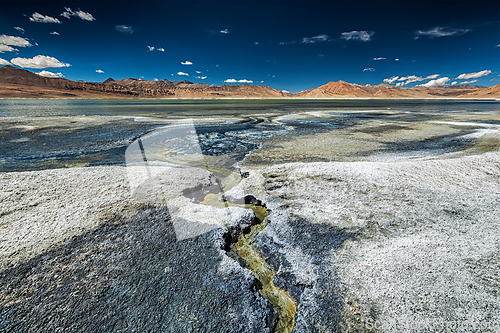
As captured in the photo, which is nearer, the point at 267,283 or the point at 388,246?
the point at 267,283

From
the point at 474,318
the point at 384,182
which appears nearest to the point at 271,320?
the point at 474,318

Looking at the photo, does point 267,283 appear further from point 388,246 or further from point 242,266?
point 388,246

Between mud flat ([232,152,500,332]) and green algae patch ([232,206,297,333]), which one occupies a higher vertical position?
mud flat ([232,152,500,332])

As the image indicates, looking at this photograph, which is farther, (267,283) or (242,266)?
(242,266)

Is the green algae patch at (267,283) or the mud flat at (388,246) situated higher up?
the mud flat at (388,246)

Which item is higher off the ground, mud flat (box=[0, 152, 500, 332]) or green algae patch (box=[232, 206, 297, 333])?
mud flat (box=[0, 152, 500, 332])

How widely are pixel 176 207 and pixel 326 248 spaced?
7.14 ft

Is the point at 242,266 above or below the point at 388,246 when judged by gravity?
below

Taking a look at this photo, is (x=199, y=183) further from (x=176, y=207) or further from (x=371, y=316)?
(x=371, y=316)

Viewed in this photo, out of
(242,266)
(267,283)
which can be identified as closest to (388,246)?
(267,283)

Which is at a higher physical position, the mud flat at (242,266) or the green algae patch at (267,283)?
the mud flat at (242,266)

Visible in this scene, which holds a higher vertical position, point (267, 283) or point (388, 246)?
point (388, 246)

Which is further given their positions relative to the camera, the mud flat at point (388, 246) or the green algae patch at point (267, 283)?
the green algae patch at point (267, 283)

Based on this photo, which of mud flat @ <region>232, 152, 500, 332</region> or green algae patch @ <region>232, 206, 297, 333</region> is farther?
green algae patch @ <region>232, 206, 297, 333</region>
